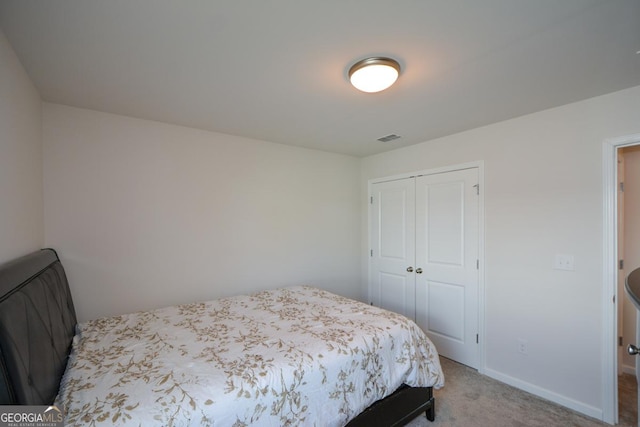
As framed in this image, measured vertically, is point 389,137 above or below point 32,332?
above

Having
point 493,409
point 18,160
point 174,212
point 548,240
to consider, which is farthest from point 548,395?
point 18,160

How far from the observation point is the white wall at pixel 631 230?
2.65m

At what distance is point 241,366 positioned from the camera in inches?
57.1

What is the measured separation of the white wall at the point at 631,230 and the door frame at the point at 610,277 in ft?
3.32

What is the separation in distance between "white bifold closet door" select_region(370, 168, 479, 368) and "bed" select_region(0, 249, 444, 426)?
1.07 meters

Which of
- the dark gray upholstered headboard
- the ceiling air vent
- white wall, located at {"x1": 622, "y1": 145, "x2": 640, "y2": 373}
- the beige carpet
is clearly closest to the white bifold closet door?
the beige carpet

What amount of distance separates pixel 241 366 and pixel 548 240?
2560mm

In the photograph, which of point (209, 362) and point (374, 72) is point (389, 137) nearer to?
point (374, 72)

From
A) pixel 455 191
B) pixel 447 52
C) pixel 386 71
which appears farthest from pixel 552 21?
pixel 455 191

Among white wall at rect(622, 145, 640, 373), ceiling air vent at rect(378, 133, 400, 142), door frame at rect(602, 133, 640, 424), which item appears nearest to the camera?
door frame at rect(602, 133, 640, 424)

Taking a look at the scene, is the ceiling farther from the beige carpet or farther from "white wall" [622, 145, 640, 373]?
the beige carpet

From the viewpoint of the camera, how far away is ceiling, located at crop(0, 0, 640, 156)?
4.06 feet

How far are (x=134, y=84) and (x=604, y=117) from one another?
3.38 meters

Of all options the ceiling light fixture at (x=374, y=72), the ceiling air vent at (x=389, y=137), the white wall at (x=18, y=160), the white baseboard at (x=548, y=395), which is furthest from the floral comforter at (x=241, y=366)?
the ceiling air vent at (x=389, y=137)
